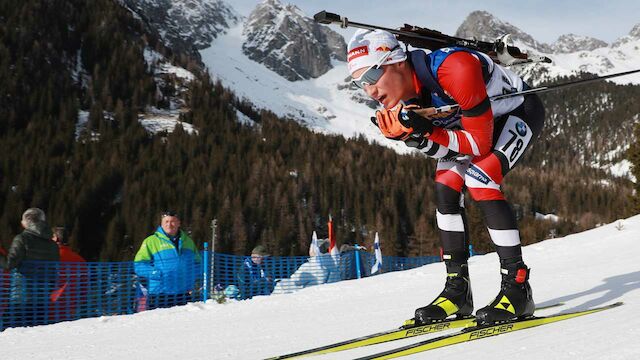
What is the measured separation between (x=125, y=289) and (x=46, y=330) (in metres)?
3.88

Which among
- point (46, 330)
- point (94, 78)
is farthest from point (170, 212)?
point (94, 78)

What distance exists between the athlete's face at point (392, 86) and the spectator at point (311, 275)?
20.7ft

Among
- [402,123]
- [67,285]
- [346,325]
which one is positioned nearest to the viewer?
[402,123]

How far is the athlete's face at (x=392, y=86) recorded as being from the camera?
10.8 ft

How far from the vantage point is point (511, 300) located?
3199 mm

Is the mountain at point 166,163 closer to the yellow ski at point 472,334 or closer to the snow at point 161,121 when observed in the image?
the snow at point 161,121

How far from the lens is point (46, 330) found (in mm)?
4539

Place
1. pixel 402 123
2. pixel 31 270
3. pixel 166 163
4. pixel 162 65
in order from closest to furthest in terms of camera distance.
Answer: pixel 402 123
pixel 31 270
pixel 166 163
pixel 162 65

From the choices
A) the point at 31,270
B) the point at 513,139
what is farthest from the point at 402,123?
the point at 31,270

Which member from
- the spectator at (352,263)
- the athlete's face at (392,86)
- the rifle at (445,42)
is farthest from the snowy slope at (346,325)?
the spectator at (352,263)

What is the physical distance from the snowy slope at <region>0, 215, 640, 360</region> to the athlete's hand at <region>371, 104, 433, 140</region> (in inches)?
44.1

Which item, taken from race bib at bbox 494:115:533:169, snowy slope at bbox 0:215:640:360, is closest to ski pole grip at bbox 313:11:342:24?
race bib at bbox 494:115:533:169

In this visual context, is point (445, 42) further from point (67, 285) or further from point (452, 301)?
point (67, 285)

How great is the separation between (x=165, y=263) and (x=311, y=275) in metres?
3.53
